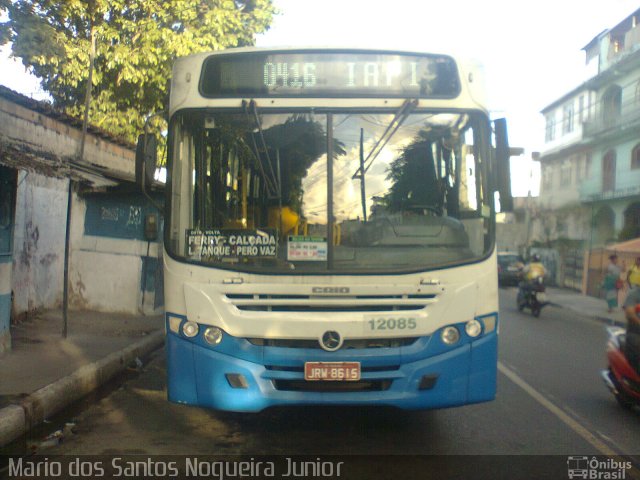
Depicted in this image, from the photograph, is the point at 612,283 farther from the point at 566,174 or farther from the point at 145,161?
the point at 566,174

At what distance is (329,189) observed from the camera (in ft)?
17.6

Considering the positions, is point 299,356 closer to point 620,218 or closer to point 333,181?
point 333,181

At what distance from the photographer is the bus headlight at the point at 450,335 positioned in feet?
17.3

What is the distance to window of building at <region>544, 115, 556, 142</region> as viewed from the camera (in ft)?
138

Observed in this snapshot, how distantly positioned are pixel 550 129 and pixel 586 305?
2162cm

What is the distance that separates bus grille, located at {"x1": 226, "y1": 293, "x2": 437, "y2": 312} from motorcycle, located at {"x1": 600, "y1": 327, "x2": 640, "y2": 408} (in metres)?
2.68

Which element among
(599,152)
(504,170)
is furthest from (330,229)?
(599,152)

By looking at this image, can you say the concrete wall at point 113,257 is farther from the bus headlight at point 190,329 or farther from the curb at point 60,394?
the bus headlight at point 190,329

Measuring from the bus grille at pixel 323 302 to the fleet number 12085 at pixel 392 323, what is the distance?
87 millimetres

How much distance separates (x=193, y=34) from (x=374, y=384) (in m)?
11.0

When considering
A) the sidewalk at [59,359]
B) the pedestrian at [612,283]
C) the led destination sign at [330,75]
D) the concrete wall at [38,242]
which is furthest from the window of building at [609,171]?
the led destination sign at [330,75]

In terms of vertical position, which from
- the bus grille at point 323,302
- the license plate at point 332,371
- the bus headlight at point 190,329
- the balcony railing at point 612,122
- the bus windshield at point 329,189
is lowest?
the license plate at point 332,371

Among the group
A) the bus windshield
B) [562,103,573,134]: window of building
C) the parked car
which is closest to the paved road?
the bus windshield

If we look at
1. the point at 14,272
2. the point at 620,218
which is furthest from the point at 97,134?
the point at 620,218
